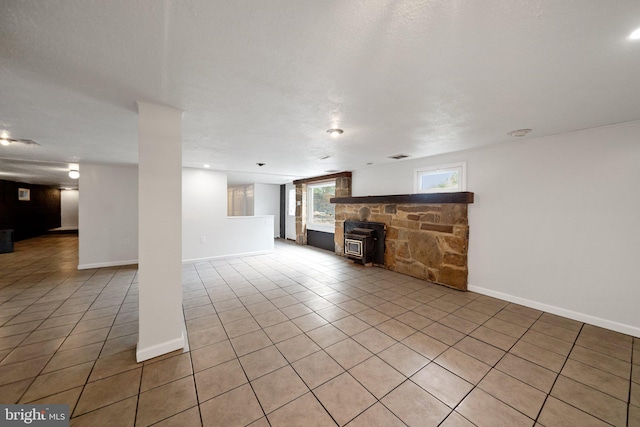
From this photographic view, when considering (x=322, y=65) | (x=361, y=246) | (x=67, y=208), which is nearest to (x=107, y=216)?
(x=361, y=246)

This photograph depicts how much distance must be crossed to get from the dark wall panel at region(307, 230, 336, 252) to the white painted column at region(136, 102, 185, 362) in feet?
16.3

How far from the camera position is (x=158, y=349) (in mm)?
2049

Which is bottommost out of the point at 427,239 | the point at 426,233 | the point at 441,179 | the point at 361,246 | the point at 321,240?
the point at 321,240

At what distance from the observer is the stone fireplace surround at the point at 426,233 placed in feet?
11.9

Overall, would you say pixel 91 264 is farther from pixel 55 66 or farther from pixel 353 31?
pixel 353 31

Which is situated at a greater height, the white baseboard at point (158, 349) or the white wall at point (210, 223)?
the white wall at point (210, 223)

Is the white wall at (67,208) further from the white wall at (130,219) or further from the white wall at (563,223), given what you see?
the white wall at (563,223)

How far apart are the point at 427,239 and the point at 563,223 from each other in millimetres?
1688

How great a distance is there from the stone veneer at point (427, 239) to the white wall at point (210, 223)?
3320 mm

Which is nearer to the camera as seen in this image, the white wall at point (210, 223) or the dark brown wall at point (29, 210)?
the white wall at point (210, 223)

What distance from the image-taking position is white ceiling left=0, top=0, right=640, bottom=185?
3.44 ft

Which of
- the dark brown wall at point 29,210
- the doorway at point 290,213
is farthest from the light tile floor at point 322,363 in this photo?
the dark brown wall at point 29,210

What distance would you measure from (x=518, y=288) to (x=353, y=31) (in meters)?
3.80

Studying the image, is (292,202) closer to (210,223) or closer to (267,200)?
(267,200)
